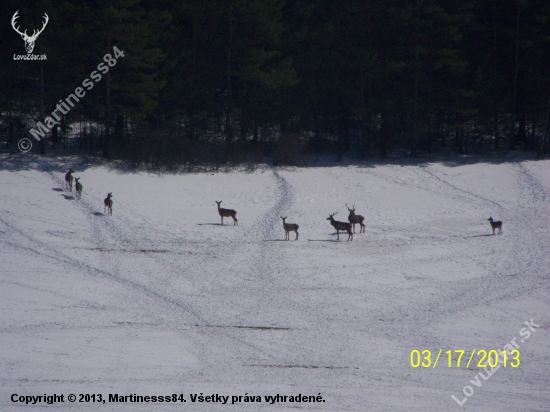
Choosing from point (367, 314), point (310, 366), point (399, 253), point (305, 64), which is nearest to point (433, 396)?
point (310, 366)

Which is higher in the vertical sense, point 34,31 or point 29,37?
point 34,31

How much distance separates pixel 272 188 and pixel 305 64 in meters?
12.7

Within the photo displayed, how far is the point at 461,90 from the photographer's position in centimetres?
3594

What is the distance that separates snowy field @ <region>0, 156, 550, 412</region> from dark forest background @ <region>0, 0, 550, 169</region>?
488 centimetres

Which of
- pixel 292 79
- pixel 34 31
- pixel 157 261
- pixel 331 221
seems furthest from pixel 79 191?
pixel 292 79

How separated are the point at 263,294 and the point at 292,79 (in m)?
23.3

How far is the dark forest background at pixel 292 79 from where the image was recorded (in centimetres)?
3148

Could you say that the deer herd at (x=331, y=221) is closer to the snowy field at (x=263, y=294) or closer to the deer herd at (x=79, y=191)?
the deer herd at (x=79, y=191)

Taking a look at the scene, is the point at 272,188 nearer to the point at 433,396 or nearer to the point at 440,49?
the point at 440,49

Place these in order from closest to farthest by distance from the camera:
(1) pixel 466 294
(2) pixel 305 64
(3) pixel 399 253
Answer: (1) pixel 466 294 < (3) pixel 399 253 < (2) pixel 305 64

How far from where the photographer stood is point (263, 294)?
1562cm

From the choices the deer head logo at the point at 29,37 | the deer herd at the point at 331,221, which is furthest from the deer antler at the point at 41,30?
the deer herd at the point at 331,221

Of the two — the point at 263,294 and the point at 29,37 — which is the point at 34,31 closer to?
the point at 29,37

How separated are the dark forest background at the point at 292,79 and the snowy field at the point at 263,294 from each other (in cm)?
488
